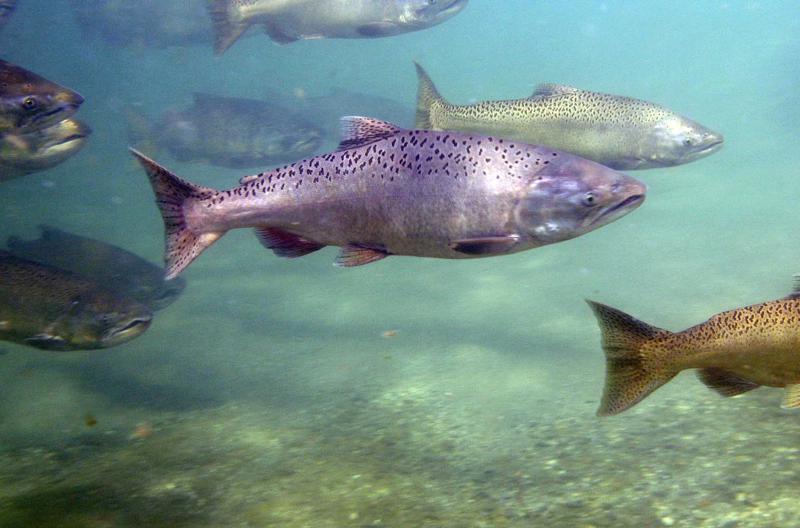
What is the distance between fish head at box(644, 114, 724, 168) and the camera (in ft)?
22.0

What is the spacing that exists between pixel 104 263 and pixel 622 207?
8.16 meters

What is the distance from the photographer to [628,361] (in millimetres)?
3465

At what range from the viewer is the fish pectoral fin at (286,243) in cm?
415

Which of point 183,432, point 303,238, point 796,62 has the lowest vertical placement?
point 183,432

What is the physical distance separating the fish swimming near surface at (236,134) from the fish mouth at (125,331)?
7.31 metres

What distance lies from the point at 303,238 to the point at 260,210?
381 millimetres

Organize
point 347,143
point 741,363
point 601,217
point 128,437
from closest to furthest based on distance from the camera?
point 741,363, point 601,217, point 347,143, point 128,437

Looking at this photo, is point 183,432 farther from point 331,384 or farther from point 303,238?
point 303,238

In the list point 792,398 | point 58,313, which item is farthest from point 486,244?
A: point 58,313

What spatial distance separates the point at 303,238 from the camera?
4.14 m

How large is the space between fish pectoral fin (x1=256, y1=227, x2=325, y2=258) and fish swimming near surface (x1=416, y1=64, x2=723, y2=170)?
3.06 metres

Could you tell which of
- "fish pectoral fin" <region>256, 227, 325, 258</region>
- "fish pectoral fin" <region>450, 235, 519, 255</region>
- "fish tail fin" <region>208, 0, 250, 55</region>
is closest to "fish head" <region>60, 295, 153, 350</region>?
"fish pectoral fin" <region>256, 227, 325, 258</region>

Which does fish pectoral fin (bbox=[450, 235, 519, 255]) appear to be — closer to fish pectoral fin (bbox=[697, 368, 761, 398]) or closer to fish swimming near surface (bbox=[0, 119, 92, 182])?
fish pectoral fin (bbox=[697, 368, 761, 398])

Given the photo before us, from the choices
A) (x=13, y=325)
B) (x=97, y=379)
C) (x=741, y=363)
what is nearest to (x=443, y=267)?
(x=97, y=379)
